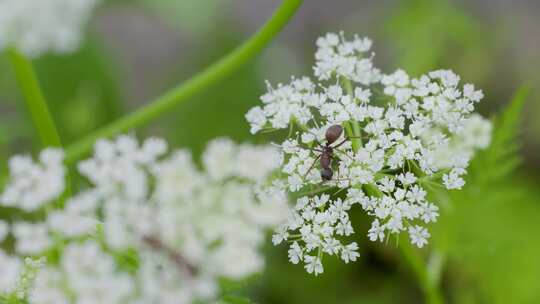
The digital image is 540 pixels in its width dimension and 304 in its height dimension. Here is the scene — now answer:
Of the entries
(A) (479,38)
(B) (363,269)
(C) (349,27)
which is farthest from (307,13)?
(B) (363,269)

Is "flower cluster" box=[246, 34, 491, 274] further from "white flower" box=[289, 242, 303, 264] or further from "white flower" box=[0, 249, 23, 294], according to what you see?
"white flower" box=[0, 249, 23, 294]

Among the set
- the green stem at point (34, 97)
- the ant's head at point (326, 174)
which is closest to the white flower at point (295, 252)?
the ant's head at point (326, 174)

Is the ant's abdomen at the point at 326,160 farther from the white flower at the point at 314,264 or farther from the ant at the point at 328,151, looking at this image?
the white flower at the point at 314,264

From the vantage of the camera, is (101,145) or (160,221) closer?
(160,221)

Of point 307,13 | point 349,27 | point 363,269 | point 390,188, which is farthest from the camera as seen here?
point 307,13

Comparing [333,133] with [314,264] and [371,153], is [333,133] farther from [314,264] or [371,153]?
[314,264]

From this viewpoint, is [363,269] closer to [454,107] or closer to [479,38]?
[479,38]

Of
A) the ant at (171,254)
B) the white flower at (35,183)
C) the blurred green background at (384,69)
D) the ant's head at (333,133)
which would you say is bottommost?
the ant at (171,254)

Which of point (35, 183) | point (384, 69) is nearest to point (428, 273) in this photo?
point (35, 183)

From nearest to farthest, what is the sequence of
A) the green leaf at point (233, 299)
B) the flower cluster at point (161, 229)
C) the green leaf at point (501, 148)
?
the flower cluster at point (161, 229) → the green leaf at point (233, 299) → the green leaf at point (501, 148)
